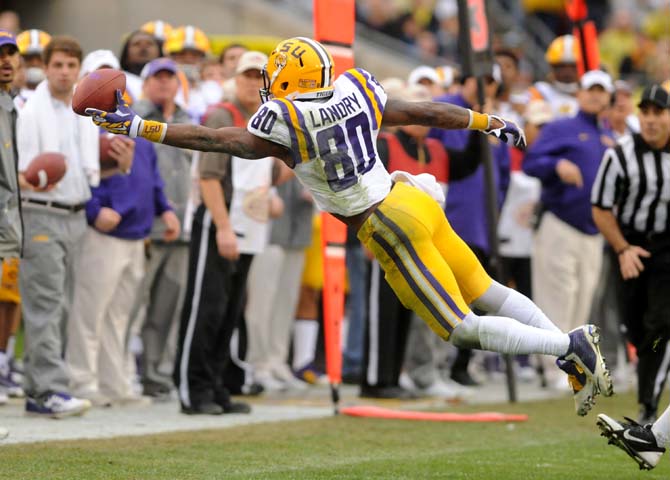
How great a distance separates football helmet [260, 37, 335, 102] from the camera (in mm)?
6578

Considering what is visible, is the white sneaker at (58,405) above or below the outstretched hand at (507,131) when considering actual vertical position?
below

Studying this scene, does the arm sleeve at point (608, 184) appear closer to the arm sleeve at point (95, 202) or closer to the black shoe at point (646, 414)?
the black shoe at point (646, 414)

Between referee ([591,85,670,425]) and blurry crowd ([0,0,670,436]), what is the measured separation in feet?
4.76

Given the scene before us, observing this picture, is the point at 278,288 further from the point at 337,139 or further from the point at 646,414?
the point at 337,139

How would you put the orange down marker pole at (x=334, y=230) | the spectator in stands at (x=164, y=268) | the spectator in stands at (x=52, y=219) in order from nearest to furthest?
the spectator in stands at (x=52, y=219) → the orange down marker pole at (x=334, y=230) → the spectator in stands at (x=164, y=268)

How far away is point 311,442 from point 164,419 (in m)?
1.22

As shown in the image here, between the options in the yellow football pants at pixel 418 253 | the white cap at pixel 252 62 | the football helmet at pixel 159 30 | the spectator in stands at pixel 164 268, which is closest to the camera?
the yellow football pants at pixel 418 253

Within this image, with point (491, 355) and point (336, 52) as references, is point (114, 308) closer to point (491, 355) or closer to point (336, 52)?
point (336, 52)

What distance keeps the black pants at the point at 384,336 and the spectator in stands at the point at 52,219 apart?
238 cm

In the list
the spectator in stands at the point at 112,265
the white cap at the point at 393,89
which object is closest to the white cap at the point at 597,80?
the white cap at the point at 393,89

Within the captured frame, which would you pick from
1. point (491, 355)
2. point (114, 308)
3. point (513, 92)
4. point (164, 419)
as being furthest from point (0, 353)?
point (513, 92)

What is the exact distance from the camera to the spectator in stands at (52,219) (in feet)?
26.5

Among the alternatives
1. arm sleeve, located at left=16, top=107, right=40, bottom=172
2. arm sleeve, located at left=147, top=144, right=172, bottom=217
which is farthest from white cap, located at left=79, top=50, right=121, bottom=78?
arm sleeve, located at left=16, top=107, right=40, bottom=172

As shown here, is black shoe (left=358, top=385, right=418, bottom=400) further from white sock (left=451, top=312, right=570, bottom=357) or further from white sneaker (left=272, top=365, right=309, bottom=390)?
white sock (left=451, top=312, right=570, bottom=357)
